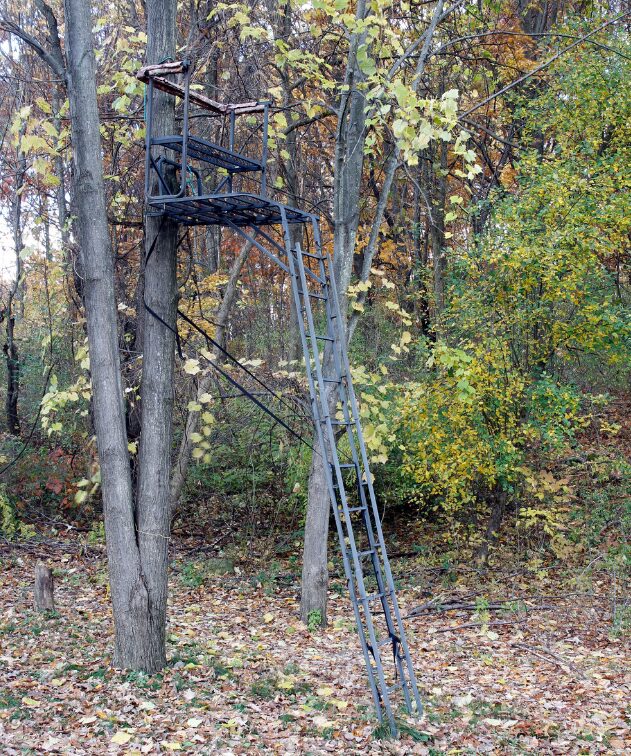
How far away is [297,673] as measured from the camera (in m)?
6.36

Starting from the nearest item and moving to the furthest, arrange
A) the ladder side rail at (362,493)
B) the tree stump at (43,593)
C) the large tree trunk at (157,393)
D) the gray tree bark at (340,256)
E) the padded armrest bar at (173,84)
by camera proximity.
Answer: the padded armrest bar at (173,84) → the ladder side rail at (362,493) → the large tree trunk at (157,393) → the tree stump at (43,593) → the gray tree bark at (340,256)

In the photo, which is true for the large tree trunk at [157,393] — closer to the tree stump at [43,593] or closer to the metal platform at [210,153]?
the metal platform at [210,153]

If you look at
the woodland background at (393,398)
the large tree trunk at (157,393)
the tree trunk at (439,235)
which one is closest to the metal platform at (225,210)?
the large tree trunk at (157,393)

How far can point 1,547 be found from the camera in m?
10.5

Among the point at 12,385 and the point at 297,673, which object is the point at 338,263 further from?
the point at 12,385

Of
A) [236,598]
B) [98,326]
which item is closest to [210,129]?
[98,326]

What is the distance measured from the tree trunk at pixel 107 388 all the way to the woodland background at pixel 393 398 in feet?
1.08

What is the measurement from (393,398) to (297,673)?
489 centimetres

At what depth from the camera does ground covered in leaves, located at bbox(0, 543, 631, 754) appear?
5.01 m

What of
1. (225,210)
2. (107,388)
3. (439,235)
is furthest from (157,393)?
(439,235)

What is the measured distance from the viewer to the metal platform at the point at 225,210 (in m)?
5.40

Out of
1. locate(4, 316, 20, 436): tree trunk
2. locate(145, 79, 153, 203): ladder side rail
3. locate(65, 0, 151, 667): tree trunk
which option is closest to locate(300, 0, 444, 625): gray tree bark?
locate(65, 0, 151, 667): tree trunk

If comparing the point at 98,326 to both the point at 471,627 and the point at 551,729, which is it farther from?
the point at 471,627

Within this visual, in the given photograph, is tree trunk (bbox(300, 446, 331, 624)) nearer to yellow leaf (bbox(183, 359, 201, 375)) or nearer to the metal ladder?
the metal ladder
